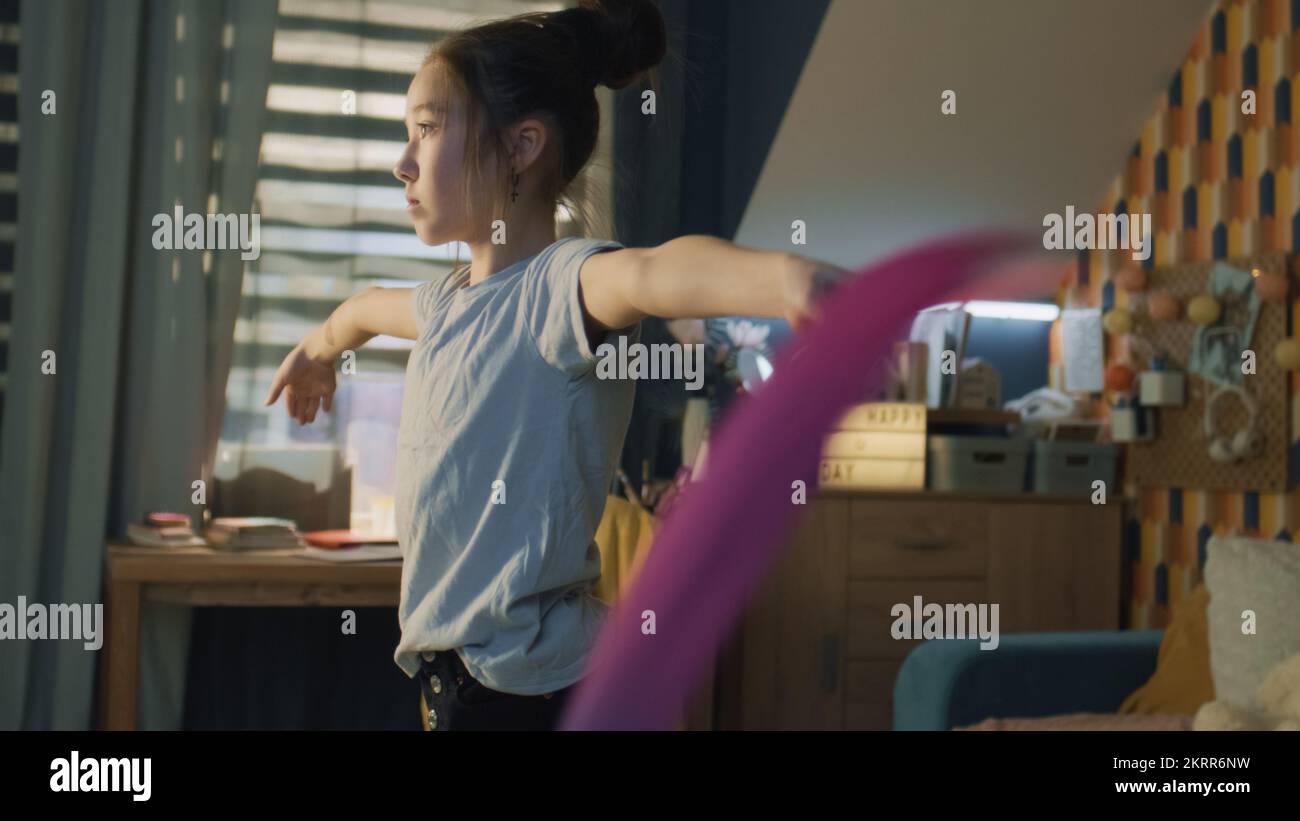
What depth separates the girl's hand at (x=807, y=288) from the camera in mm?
295

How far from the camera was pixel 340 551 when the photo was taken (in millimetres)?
1899

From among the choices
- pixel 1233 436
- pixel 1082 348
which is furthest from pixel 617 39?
Answer: pixel 1082 348

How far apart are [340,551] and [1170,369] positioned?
1.96 m

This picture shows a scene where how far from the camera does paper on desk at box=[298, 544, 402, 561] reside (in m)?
1.77

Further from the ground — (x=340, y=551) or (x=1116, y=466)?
(x=1116, y=466)

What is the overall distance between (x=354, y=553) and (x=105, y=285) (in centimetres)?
92

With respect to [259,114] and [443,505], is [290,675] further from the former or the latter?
[443,505]

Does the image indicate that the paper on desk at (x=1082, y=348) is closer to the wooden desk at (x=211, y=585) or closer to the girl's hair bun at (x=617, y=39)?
the wooden desk at (x=211, y=585)

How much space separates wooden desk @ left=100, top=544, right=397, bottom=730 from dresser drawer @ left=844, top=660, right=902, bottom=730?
3.65ft

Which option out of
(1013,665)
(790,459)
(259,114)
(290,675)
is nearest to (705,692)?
(1013,665)

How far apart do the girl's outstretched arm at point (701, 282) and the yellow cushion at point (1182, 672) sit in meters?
1.82

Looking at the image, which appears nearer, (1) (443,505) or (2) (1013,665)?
(1) (443,505)

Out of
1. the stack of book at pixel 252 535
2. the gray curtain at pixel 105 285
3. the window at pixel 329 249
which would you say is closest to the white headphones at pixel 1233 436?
the window at pixel 329 249

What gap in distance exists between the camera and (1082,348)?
3145mm
